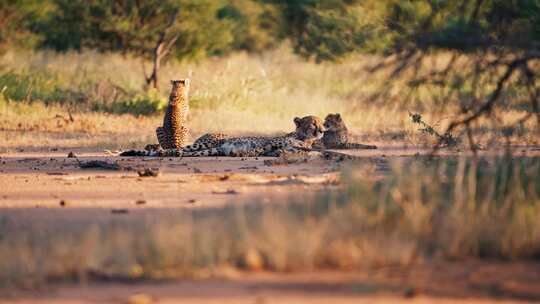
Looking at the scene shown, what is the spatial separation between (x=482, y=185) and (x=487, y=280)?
188 cm

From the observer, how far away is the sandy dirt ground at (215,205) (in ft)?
18.4

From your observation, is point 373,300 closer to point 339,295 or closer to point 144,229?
point 339,295

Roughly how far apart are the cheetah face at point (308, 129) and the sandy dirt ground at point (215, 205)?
0.60 metres

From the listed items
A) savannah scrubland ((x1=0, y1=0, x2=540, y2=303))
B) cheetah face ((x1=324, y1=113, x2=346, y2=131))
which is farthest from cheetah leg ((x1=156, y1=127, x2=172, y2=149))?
cheetah face ((x1=324, y1=113, x2=346, y2=131))

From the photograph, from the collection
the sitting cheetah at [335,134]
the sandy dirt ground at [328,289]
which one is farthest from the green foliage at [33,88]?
the sandy dirt ground at [328,289]

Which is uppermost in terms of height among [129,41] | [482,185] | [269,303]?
[129,41]

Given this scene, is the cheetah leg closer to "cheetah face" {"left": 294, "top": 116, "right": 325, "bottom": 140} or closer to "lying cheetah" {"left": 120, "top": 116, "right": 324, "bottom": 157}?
"lying cheetah" {"left": 120, "top": 116, "right": 324, "bottom": 157}

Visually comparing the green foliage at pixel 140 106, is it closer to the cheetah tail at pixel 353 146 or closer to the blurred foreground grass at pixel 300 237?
the cheetah tail at pixel 353 146

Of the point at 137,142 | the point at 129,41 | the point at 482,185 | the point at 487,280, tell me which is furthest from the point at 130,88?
the point at 487,280

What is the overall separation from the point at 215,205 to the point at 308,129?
5471 millimetres

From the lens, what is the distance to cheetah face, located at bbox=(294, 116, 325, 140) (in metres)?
13.9

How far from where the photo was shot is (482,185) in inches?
304

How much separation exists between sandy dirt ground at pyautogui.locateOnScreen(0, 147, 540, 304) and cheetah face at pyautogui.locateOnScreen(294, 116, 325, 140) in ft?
1.96

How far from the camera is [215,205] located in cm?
854
